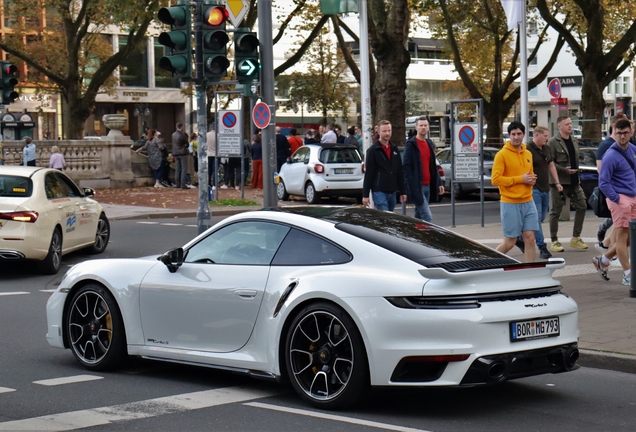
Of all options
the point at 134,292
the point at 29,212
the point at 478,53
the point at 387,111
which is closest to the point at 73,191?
the point at 29,212

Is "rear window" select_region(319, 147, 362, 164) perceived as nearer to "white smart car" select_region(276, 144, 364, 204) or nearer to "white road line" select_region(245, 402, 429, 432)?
"white smart car" select_region(276, 144, 364, 204)

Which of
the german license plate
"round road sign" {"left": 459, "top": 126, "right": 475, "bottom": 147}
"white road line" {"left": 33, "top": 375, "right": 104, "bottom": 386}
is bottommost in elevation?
"white road line" {"left": 33, "top": 375, "right": 104, "bottom": 386}

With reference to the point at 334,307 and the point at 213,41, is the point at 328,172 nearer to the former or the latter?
the point at 213,41

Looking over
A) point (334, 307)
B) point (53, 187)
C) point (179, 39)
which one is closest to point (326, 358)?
point (334, 307)

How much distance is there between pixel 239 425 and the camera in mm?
6297

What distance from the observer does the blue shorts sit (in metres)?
11.8

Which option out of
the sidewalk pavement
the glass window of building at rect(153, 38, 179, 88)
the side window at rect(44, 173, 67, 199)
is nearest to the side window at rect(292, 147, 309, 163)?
the sidewalk pavement

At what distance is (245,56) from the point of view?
14.1 m

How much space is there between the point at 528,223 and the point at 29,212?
6712 millimetres

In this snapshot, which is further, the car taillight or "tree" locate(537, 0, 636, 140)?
"tree" locate(537, 0, 636, 140)

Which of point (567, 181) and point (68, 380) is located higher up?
point (567, 181)

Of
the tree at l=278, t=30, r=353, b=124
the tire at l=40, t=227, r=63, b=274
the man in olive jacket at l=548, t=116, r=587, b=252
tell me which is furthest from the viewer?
the tree at l=278, t=30, r=353, b=124

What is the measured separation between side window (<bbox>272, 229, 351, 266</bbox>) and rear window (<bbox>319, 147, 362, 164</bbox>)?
20388mm

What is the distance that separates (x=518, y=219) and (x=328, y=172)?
15725 mm
